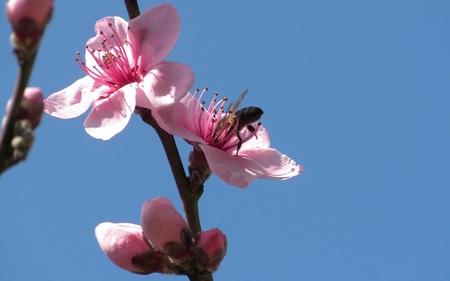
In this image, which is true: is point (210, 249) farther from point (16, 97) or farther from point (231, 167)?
point (16, 97)

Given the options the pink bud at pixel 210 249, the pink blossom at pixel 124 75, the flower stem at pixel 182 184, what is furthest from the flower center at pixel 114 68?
the pink bud at pixel 210 249

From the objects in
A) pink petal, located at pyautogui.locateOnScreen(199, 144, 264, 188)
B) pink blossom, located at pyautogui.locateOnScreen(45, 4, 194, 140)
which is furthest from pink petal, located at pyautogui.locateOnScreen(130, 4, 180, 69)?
pink petal, located at pyautogui.locateOnScreen(199, 144, 264, 188)

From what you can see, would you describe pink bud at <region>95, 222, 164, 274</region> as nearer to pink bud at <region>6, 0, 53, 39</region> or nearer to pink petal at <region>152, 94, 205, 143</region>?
pink petal at <region>152, 94, 205, 143</region>

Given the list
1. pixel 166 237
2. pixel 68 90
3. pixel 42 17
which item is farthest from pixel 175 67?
pixel 42 17

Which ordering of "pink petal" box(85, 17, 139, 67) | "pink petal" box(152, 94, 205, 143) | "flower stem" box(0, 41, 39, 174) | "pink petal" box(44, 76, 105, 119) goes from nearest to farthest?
"flower stem" box(0, 41, 39, 174), "pink petal" box(152, 94, 205, 143), "pink petal" box(44, 76, 105, 119), "pink petal" box(85, 17, 139, 67)

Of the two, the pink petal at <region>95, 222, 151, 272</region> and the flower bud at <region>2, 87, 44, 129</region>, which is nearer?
the flower bud at <region>2, 87, 44, 129</region>

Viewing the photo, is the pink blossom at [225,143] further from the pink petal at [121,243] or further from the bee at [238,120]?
the pink petal at [121,243]
